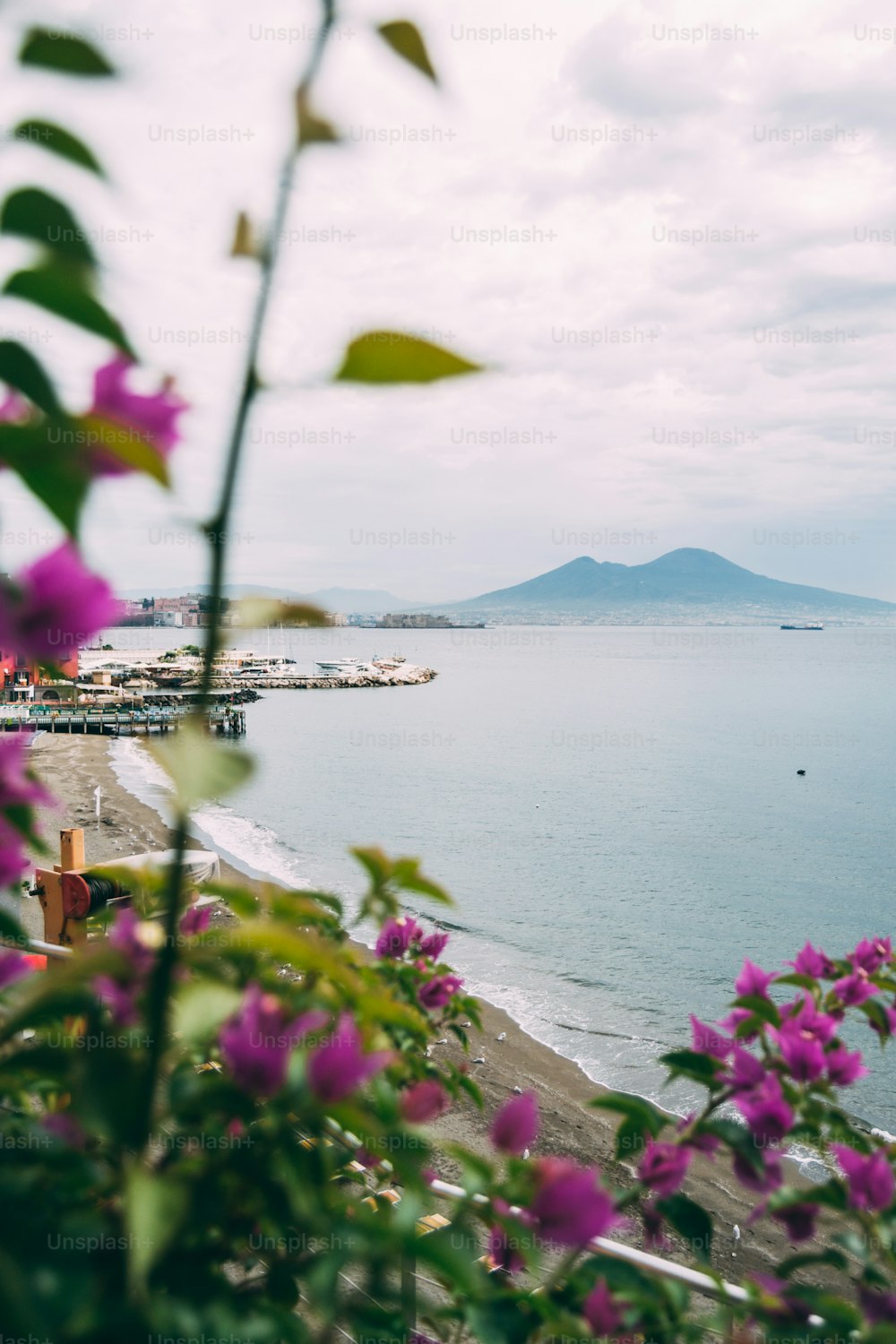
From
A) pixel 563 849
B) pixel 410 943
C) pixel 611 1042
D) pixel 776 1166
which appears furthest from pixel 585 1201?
pixel 563 849

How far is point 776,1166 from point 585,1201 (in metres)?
0.33

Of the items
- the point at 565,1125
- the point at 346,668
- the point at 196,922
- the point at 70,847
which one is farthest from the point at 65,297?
the point at 346,668

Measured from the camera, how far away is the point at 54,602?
75 centimetres

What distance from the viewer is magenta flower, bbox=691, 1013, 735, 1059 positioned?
120 centimetres

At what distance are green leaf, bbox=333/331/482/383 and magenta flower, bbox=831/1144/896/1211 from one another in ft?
3.26

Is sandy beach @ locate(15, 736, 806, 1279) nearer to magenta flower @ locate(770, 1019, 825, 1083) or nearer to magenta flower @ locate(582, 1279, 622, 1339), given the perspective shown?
magenta flower @ locate(770, 1019, 825, 1083)

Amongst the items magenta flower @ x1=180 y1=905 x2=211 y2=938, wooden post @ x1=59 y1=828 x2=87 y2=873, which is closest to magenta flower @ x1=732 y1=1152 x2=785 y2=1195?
magenta flower @ x1=180 y1=905 x2=211 y2=938

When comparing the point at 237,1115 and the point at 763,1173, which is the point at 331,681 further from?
the point at 237,1115

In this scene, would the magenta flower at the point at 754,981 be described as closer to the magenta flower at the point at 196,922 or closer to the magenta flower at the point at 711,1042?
the magenta flower at the point at 711,1042

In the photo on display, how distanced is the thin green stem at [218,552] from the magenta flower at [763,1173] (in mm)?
739

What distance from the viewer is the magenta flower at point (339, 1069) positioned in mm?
695

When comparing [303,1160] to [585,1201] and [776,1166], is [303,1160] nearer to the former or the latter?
[585,1201]

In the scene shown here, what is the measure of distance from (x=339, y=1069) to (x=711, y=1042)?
706 millimetres

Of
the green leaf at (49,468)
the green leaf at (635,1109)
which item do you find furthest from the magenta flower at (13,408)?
the green leaf at (635,1109)
